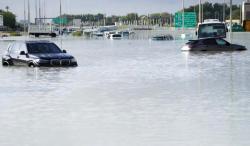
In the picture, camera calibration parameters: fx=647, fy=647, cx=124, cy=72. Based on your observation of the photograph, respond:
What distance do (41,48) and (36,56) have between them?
152cm

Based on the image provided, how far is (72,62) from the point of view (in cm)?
3136

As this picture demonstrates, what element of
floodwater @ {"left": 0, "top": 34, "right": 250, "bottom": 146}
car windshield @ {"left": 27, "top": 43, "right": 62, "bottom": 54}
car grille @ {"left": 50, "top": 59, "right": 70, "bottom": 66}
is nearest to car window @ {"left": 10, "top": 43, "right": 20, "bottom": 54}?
car windshield @ {"left": 27, "top": 43, "right": 62, "bottom": 54}

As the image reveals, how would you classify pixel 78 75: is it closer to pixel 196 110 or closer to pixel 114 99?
pixel 114 99

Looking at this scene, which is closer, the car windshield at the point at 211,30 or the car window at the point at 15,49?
the car window at the point at 15,49

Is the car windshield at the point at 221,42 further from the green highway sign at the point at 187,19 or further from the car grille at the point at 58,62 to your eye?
the green highway sign at the point at 187,19

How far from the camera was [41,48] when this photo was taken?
3259 cm

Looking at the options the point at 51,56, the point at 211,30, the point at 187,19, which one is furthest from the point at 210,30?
the point at 51,56

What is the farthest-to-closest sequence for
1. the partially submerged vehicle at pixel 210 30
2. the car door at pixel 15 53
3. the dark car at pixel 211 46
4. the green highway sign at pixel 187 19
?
1. the green highway sign at pixel 187 19
2. the partially submerged vehicle at pixel 210 30
3. the dark car at pixel 211 46
4. the car door at pixel 15 53

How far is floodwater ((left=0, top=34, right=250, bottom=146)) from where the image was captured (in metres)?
10.8

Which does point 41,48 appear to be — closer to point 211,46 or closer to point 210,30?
point 211,46

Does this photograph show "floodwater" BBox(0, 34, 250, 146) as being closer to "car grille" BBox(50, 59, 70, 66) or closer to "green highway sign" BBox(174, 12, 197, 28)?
"car grille" BBox(50, 59, 70, 66)

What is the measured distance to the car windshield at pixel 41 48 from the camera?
32219 mm

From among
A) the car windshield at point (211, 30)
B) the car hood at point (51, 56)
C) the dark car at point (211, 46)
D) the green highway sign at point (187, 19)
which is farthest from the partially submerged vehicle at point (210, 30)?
the car hood at point (51, 56)

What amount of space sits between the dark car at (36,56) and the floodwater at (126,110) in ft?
21.1
